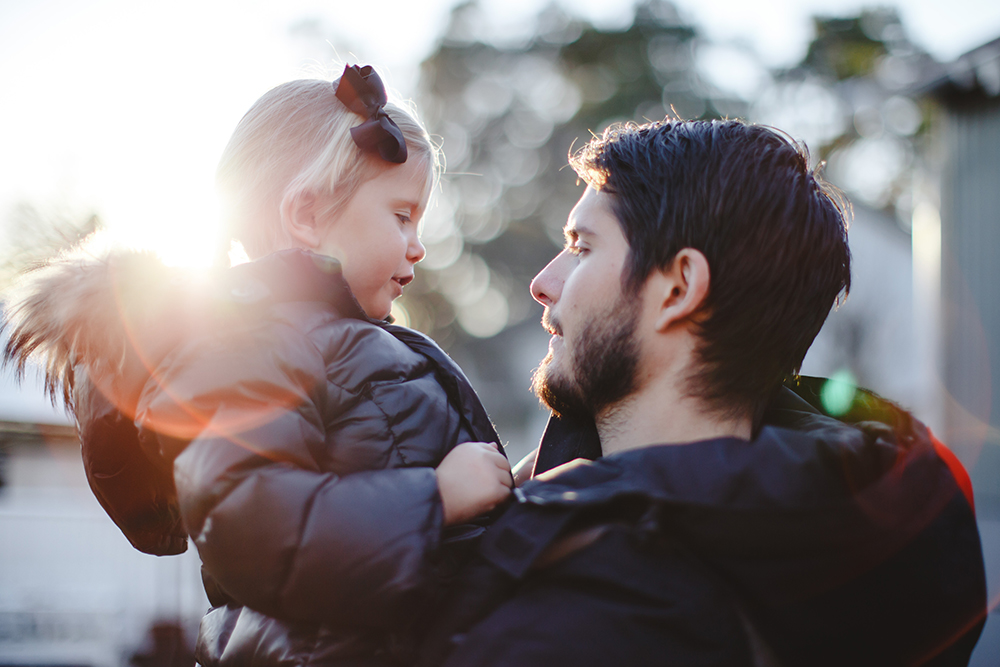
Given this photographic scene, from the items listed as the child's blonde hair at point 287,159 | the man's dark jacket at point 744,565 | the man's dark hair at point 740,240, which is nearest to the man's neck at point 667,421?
the man's dark hair at point 740,240

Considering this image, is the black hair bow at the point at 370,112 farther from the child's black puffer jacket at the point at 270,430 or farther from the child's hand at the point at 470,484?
the child's hand at the point at 470,484

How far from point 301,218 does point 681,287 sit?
1.11 m

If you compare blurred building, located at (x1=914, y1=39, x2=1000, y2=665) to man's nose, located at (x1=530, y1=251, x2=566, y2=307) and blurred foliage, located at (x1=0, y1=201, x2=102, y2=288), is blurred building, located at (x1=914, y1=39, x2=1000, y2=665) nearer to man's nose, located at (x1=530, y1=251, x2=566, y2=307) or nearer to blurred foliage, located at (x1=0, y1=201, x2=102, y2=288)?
man's nose, located at (x1=530, y1=251, x2=566, y2=307)

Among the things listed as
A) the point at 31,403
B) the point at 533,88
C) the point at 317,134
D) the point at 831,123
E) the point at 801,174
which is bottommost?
the point at 31,403

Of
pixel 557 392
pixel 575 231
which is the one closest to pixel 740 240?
pixel 575 231

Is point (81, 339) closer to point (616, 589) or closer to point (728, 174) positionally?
point (616, 589)

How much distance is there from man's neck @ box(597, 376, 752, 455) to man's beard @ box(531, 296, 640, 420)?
5 cm

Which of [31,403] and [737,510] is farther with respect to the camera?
[31,403]

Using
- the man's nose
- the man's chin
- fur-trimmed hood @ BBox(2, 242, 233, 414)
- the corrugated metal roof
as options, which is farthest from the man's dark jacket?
the corrugated metal roof

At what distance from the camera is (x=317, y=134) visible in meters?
2.13

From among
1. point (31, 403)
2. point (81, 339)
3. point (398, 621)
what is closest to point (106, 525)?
point (31, 403)

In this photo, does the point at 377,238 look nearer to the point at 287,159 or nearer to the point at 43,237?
the point at 287,159

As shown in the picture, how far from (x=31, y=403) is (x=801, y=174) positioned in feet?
18.4

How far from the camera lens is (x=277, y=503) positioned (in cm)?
130
